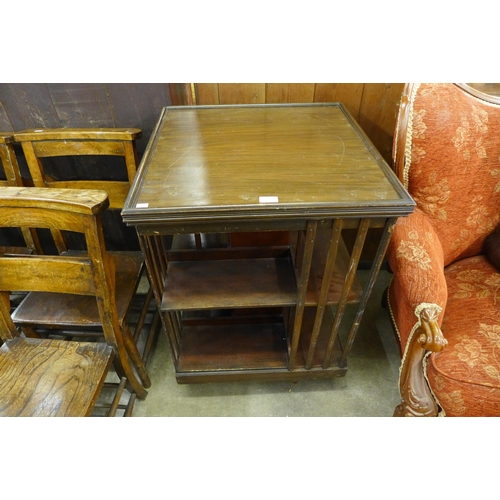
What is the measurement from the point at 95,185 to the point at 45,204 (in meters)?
0.46

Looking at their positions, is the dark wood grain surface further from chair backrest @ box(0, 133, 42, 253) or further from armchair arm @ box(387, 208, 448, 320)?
chair backrest @ box(0, 133, 42, 253)

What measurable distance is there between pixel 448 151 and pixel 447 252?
→ 13.3 inches

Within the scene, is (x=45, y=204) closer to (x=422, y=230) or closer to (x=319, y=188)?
(x=319, y=188)

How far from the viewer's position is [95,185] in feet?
3.94

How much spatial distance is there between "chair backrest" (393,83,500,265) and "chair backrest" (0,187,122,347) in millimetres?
869

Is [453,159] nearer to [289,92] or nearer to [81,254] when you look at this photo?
[289,92]

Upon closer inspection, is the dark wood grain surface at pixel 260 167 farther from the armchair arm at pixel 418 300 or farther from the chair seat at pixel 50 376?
the chair seat at pixel 50 376

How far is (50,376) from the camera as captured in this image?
91 cm

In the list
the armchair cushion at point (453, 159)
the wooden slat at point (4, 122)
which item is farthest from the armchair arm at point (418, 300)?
the wooden slat at point (4, 122)

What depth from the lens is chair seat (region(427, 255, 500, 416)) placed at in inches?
32.9

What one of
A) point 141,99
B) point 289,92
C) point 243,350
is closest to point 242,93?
point 289,92

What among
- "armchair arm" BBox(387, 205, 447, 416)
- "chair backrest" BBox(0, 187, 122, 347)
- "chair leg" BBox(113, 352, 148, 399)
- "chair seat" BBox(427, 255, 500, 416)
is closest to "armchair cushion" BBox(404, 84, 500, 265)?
"armchair arm" BBox(387, 205, 447, 416)

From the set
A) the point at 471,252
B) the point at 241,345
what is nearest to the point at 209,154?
the point at 241,345

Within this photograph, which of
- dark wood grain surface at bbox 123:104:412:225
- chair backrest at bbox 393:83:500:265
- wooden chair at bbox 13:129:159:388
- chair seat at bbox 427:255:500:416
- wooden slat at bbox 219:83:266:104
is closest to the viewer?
dark wood grain surface at bbox 123:104:412:225
